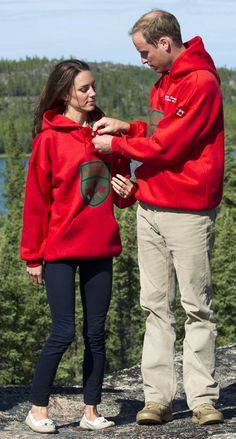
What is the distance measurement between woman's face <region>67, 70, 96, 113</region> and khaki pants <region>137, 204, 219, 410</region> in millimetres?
758

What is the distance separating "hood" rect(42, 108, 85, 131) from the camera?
A: 6144mm

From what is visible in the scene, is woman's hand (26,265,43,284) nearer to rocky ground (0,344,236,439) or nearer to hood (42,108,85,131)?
hood (42,108,85,131)

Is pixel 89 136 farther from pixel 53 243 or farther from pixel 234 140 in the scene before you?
pixel 234 140

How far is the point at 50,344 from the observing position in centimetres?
630

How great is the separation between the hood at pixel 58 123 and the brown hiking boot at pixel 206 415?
199 centimetres

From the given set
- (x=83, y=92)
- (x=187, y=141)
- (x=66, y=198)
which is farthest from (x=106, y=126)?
(x=187, y=141)

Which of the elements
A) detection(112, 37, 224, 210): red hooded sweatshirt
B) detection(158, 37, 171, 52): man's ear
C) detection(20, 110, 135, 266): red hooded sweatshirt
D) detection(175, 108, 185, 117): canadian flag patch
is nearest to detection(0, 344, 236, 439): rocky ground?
detection(20, 110, 135, 266): red hooded sweatshirt

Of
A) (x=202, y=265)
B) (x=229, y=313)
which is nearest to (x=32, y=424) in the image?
(x=202, y=265)

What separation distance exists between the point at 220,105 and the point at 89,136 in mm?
889

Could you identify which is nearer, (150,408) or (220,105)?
(220,105)

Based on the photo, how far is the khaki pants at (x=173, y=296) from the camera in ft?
19.9

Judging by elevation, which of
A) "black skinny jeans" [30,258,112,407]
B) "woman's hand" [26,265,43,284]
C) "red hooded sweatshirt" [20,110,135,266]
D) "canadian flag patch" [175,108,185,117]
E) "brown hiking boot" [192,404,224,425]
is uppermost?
"canadian flag patch" [175,108,185,117]

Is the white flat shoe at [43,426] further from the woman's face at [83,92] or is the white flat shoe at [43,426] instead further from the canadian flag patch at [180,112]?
the canadian flag patch at [180,112]

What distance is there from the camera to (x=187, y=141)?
229 inches
